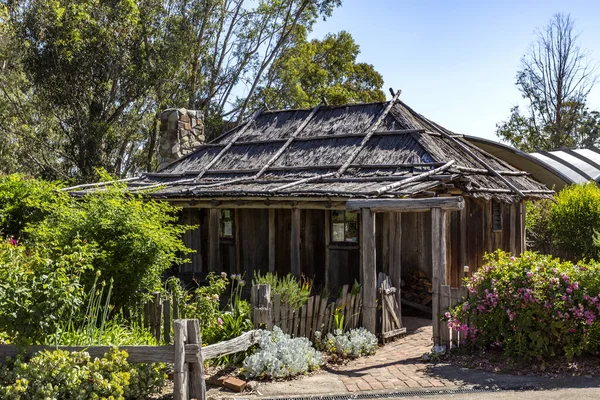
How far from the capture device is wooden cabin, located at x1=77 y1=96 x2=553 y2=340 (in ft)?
38.8

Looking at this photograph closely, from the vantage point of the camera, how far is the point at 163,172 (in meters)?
16.9

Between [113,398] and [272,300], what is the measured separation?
2.92 metres

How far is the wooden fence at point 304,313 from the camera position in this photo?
825cm

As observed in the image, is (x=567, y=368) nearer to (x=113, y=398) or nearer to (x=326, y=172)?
(x=113, y=398)

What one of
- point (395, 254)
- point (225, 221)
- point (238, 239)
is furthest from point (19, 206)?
point (395, 254)

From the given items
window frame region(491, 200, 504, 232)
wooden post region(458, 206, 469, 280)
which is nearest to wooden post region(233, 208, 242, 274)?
wooden post region(458, 206, 469, 280)

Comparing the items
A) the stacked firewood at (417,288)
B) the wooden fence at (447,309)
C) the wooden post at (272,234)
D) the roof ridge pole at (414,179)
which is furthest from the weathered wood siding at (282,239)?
the wooden fence at (447,309)

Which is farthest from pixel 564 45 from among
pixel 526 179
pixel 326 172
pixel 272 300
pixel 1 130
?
pixel 272 300

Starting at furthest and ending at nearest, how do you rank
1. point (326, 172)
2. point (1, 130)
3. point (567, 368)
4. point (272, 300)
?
point (1, 130) < point (326, 172) < point (272, 300) < point (567, 368)

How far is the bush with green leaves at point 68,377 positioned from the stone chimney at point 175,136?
39.1ft

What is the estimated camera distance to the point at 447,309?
9.08 meters

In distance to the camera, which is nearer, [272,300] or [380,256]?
[272,300]

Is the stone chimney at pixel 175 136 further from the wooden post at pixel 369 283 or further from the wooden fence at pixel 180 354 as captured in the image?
the wooden fence at pixel 180 354

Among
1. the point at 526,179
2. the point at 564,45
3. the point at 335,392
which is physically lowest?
the point at 335,392
